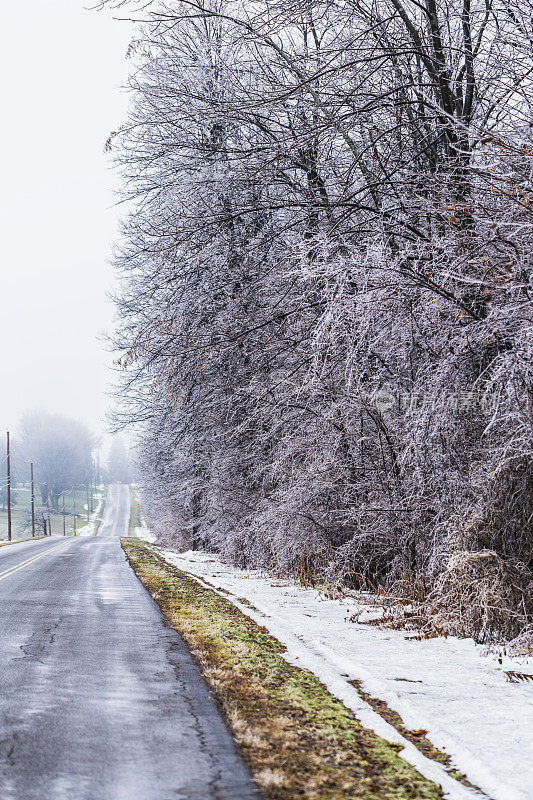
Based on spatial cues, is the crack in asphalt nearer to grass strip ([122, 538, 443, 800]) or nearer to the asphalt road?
the asphalt road

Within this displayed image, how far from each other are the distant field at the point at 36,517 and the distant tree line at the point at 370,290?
64015mm

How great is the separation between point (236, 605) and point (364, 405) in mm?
3285

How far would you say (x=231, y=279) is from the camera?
1338cm

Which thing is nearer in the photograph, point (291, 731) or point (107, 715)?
point (291, 731)

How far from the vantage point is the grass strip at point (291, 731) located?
11.9 ft

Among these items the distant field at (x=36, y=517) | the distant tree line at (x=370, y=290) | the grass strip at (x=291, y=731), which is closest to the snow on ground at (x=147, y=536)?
the distant field at (x=36, y=517)

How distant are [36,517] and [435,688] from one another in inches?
3428

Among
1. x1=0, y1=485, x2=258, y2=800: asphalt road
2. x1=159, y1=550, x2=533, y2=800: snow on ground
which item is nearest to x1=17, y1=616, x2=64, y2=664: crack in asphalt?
x1=0, y1=485, x2=258, y2=800: asphalt road

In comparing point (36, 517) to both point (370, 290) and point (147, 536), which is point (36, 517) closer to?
point (147, 536)

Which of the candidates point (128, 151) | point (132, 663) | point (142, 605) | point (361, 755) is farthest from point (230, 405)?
point (361, 755)

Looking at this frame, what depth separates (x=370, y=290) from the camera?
23.9ft

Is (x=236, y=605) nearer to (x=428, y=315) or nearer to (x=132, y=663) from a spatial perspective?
(x=132, y=663)

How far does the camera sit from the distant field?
87.1m

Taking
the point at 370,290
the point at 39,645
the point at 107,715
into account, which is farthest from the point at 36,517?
the point at 107,715
